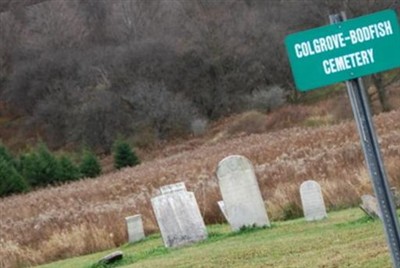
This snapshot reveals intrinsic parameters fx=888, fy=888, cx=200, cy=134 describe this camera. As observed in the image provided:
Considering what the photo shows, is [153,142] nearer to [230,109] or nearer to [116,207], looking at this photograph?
[230,109]


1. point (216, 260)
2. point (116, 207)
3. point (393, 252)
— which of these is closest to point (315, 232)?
point (216, 260)

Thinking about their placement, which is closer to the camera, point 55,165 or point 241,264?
point 241,264

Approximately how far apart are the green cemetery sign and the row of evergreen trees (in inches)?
Answer: 1569

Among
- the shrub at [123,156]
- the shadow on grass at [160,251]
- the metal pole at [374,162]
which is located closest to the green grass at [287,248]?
the shadow on grass at [160,251]

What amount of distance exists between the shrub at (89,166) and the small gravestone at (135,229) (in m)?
31.2

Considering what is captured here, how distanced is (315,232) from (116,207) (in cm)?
916

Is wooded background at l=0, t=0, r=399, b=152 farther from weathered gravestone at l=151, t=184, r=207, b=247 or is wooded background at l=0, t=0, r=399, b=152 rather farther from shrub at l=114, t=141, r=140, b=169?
weathered gravestone at l=151, t=184, r=207, b=247

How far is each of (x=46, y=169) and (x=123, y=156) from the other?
4475mm

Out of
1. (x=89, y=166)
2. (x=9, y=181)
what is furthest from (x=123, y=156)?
(x=9, y=181)

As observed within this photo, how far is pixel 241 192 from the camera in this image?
1348 centimetres

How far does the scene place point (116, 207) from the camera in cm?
2011

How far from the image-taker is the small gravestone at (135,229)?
16203mm

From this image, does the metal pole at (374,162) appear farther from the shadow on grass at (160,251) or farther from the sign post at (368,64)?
the shadow on grass at (160,251)

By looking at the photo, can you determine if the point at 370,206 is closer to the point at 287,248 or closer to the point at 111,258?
the point at 287,248
